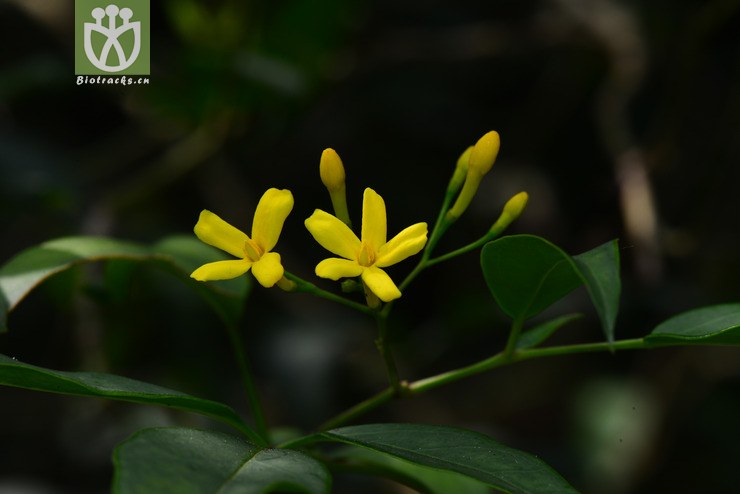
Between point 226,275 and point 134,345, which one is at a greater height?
point 226,275

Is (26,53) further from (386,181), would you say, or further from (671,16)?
(671,16)

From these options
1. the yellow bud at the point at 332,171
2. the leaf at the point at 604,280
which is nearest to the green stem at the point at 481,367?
the leaf at the point at 604,280

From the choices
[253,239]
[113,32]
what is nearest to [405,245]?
[253,239]

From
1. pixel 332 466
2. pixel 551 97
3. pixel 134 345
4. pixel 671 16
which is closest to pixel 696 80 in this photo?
pixel 671 16

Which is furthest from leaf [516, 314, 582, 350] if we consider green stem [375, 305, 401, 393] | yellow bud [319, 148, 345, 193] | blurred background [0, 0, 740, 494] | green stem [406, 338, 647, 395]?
blurred background [0, 0, 740, 494]

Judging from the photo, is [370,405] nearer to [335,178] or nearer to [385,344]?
[385,344]
